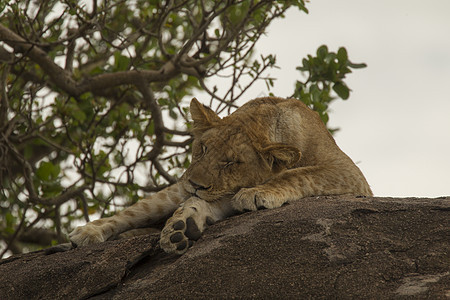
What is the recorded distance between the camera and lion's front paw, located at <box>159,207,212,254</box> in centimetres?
449

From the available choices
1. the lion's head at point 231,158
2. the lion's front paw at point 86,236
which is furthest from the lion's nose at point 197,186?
the lion's front paw at point 86,236

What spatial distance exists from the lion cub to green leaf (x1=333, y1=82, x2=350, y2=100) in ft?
4.59

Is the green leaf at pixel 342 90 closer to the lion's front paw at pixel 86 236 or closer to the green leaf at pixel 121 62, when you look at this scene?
the green leaf at pixel 121 62

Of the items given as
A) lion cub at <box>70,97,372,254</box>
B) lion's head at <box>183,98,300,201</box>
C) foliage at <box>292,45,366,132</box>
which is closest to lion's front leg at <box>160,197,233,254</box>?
lion cub at <box>70,97,372,254</box>

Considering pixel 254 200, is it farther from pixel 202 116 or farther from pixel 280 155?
pixel 202 116

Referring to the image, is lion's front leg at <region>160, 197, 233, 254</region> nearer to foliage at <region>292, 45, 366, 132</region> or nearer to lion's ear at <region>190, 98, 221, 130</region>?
lion's ear at <region>190, 98, 221, 130</region>

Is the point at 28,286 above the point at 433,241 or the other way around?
above

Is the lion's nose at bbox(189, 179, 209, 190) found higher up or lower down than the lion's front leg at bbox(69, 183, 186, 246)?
higher up

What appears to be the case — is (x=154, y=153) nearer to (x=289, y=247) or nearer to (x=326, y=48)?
(x=326, y=48)

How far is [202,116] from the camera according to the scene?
5723 millimetres

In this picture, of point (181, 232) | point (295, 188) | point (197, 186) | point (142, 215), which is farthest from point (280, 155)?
point (142, 215)

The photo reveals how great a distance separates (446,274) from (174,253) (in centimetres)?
169

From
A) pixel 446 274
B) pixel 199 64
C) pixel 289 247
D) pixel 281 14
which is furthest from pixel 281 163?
pixel 281 14

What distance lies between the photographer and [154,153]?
26.8 ft
